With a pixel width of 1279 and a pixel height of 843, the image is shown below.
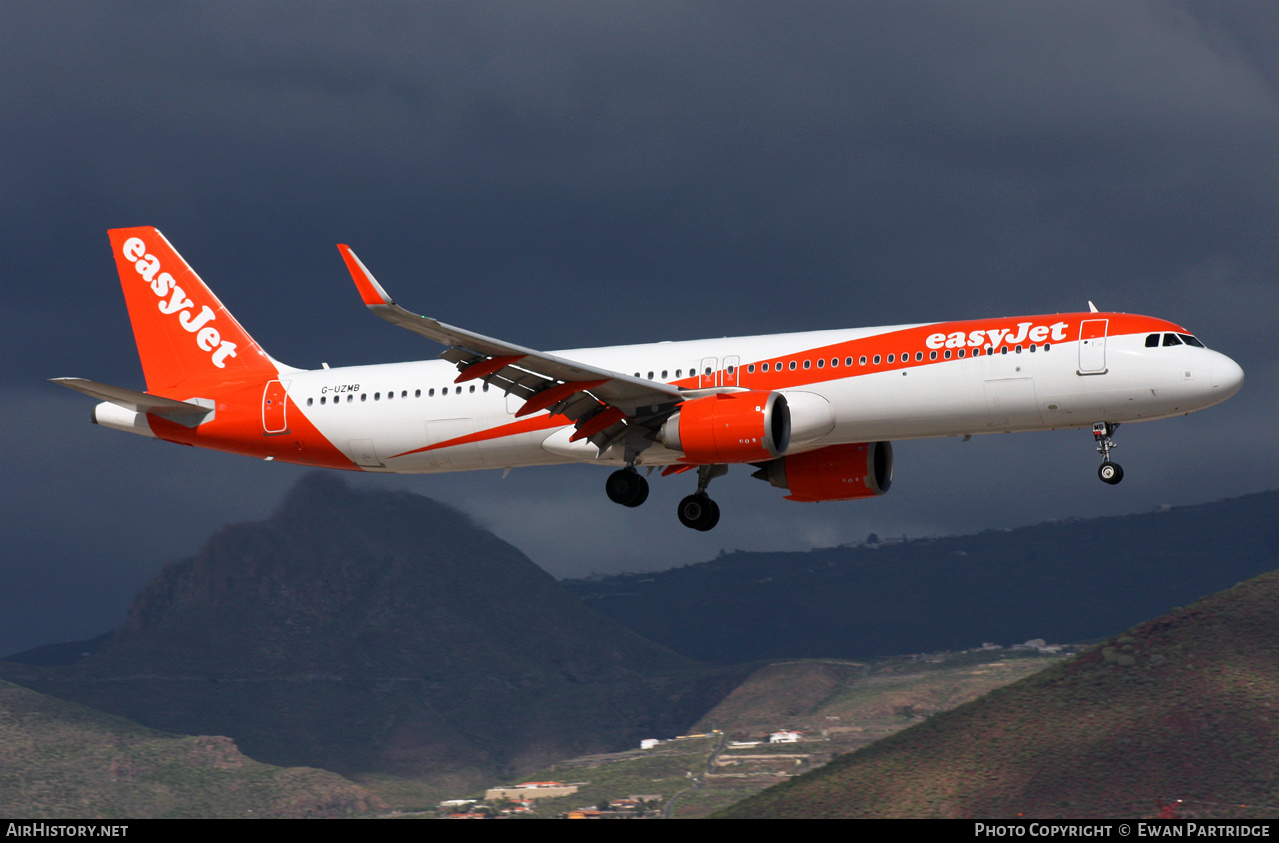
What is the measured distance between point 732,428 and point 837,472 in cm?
784

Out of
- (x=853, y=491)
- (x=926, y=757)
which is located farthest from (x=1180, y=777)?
(x=853, y=491)

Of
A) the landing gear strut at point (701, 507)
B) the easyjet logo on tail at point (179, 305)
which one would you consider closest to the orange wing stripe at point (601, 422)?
the landing gear strut at point (701, 507)

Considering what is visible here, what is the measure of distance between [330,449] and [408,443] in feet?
11.1

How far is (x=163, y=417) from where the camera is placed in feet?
182

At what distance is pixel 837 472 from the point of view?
52406 millimetres

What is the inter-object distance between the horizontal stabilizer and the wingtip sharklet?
13.1 metres

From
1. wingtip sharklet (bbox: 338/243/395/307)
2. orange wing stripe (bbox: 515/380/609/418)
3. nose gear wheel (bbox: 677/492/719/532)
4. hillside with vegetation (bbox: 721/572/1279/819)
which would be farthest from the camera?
hillside with vegetation (bbox: 721/572/1279/819)

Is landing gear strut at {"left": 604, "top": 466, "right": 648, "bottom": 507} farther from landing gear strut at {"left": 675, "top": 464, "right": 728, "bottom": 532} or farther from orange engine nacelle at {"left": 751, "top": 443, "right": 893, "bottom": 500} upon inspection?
orange engine nacelle at {"left": 751, "top": 443, "right": 893, "bottom": 500}

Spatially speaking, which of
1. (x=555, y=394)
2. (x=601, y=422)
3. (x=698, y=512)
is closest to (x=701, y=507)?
(x=698, y=512)

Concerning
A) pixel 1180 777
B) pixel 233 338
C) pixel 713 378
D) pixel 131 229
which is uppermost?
pixel 131 229

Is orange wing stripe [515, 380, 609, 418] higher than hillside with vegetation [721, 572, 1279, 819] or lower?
higher

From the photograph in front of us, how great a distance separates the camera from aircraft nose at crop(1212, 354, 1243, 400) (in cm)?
4419

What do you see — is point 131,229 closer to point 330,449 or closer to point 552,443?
point 330,449

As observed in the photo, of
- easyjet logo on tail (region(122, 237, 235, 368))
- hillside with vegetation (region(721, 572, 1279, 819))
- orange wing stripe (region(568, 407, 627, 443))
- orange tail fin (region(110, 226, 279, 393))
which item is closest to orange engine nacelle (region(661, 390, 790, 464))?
orange wing stripe (region(568, 407, 627, 443))
